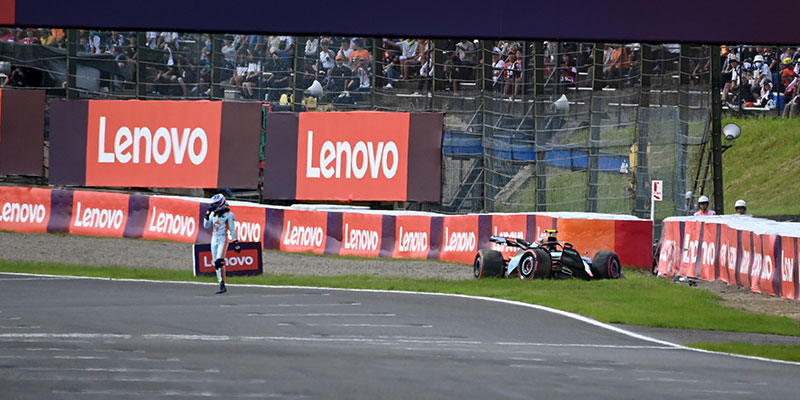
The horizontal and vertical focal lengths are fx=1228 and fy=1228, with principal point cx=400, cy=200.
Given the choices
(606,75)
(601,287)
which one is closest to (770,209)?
(606,75)

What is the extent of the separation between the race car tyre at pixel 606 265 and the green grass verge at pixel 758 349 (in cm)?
844

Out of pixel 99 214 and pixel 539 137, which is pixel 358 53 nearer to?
pixel 539 137

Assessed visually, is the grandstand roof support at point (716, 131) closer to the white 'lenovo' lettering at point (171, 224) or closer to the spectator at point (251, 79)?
the spectator at point (251, 79)

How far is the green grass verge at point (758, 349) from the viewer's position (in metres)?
13.2

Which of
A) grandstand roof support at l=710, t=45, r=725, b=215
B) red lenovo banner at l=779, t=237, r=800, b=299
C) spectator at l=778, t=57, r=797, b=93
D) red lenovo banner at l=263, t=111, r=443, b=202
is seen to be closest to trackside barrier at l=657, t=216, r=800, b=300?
red lenovo banner at l=779, t=237, r=800, b=299

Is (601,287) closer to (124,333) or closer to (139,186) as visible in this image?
(124,333)

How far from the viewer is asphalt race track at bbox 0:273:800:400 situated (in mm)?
9188

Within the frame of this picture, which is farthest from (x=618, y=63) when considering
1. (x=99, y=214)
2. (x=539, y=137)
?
(x=99, y=214)

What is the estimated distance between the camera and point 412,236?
29.2 m

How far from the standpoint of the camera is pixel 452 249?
28.5 m

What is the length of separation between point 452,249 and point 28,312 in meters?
14.0

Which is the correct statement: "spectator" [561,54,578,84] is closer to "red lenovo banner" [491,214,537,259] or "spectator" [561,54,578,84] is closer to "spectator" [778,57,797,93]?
"red lenovo banner" [491,214,537,259]

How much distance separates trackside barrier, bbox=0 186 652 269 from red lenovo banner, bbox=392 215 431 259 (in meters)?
0.02

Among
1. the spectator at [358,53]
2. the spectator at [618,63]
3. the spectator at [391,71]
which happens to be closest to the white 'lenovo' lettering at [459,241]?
the spectator at [391,71]
